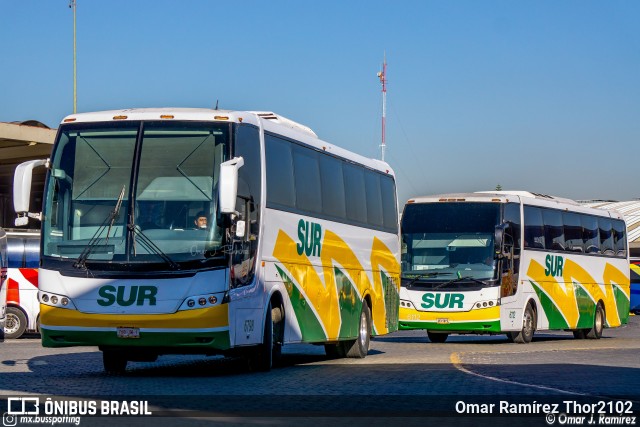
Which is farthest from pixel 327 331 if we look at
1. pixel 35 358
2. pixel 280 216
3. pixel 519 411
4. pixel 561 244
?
Result: pixel 561 244

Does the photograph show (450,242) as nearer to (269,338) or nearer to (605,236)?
(605,236)

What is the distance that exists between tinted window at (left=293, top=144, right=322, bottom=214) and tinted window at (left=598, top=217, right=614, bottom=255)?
1731cm

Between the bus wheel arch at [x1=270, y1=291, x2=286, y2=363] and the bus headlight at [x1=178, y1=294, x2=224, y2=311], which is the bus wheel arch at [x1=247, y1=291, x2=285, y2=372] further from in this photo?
the bus headlight at [x1=178, y1=294, x2=224, y2=311]

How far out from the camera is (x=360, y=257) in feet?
74.4

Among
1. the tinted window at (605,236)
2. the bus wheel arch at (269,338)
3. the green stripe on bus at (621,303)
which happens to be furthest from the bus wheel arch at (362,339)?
the green stripe on bus at (621,303)

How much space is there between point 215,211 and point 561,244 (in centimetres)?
1783

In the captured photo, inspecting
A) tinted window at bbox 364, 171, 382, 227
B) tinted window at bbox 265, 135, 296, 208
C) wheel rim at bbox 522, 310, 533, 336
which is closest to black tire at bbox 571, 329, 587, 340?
wheel rim at bbox 522, 310, 533, 336

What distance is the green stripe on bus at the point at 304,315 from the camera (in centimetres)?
1905

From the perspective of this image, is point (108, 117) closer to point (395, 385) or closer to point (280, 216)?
point (280, 216)

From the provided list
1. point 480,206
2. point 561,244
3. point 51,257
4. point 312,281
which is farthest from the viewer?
point 561,244

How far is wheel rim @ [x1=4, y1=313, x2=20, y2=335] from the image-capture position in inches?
1196

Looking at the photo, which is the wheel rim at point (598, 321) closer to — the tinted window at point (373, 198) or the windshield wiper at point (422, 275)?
the windshield wiper at point (422, 275)

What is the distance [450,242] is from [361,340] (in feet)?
22.5

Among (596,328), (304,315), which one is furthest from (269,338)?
(596,328)
